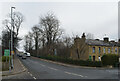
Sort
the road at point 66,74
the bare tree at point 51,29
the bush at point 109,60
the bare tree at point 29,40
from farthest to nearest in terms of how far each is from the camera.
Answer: the bare tree at point 29,40 < the bare tree at point 51,29 < the bush at point 109,60 < the road at point 66,74

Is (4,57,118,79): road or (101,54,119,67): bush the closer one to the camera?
(4,57,118,79): road

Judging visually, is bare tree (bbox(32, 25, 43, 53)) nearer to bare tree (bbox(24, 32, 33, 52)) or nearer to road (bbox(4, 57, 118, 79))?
bare tree (bbox(24, 32, 33, 52))

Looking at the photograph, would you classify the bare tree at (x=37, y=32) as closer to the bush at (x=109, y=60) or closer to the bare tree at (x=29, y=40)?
the bare tree at (x=29, y=40)

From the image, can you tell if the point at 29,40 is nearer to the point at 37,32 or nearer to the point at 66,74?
the point at 37,32

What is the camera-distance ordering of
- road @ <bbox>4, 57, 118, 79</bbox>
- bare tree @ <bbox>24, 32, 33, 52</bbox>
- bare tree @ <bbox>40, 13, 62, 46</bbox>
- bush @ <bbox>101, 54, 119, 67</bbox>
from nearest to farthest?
road @ <bbox>4, 57, 118, 79</bbox>
bush @ <bbox>101, 54, 119, 67</bbox>
bare tree @ <bbox>40, 13, 62, 46</bbox>
bare tree @ <bbox>24, 32, 33, 52</bbox>

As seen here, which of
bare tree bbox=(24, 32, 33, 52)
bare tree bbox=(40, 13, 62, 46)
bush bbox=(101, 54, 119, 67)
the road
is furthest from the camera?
bare tree bbox=(24, 32, 33, 52)

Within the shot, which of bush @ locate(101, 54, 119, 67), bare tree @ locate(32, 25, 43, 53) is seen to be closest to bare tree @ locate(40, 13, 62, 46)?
bare tree @ locate(32, 25, 43, 53)

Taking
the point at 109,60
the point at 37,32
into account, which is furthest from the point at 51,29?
the point at 109,60

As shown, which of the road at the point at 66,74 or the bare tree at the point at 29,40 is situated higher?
the bare tree at the point at 29,40

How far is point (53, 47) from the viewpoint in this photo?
53.1m

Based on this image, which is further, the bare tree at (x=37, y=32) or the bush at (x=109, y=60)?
the bare tree at (x=37, y=32)

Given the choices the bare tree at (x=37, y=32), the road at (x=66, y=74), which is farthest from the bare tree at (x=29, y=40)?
the road at (x=66, y=74)

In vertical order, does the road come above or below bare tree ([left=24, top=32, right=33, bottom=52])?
below

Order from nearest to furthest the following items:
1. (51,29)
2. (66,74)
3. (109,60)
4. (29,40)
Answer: (66,74)
(109,60)
(51,29)
(29,40)
